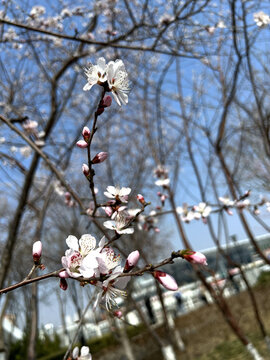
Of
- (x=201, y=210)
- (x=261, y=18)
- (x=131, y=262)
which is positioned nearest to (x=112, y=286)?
(x=131, y=262)

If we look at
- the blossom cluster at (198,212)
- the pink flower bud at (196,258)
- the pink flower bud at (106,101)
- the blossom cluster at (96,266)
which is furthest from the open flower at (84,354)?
the blossom cluster at (198,212)

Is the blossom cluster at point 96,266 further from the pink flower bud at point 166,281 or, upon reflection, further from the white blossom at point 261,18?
the white blossom at point 261,18

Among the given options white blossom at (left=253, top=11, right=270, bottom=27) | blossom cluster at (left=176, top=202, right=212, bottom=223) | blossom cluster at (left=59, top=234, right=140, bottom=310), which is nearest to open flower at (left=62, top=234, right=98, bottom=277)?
blossom cluster at (left=59, top=234, right=140, bottom=310)

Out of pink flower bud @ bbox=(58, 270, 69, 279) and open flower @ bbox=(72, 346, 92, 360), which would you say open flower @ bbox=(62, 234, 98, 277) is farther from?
open flower @ bbox=(72, 346, 92, 360)

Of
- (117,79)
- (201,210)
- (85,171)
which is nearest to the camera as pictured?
(117,79)

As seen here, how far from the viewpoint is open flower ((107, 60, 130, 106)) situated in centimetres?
90

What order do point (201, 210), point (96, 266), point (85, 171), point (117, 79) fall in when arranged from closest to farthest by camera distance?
point (96, 266)
point (117, 79)
point (85, 171)
point (201, 210)

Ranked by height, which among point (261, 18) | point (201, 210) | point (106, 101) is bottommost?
point (106, 101)

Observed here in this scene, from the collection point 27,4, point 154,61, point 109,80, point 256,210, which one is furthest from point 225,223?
point 109,80

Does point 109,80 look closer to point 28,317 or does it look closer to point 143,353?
point 28,317

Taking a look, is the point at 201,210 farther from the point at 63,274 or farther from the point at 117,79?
the point at 63,274

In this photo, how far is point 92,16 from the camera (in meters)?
3.85

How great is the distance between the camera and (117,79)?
933 mm

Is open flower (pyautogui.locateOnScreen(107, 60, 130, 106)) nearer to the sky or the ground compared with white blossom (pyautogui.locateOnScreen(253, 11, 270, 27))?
nearer to the ground
